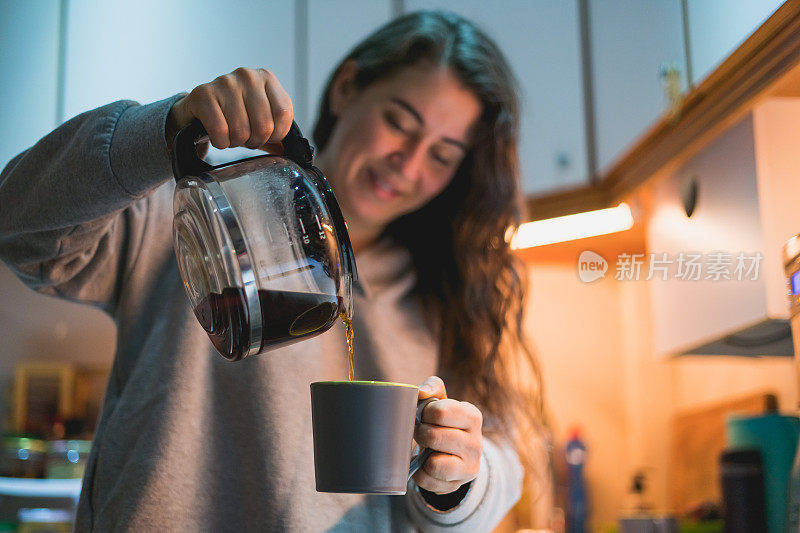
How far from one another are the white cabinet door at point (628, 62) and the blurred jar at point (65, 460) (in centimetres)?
109

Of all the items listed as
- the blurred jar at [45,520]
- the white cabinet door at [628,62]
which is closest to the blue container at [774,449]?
the white cabinet door at [628,62]

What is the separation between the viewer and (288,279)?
0.60 m

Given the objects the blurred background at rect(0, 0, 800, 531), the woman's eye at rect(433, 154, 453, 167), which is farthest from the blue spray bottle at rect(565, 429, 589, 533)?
the woman's eye at rect(433, 154, 453, 167)

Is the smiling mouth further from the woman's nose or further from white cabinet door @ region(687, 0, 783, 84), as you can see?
white cabinet door @ region(687, 0, 783, 84)

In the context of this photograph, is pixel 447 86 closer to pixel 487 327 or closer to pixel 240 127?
pixel 487 327

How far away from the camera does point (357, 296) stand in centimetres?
98

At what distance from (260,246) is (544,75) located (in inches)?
42.7

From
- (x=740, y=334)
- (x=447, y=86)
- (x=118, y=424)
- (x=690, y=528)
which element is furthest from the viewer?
(x=690, y=528)

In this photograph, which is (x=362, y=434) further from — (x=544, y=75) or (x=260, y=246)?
(x=544, y=75)

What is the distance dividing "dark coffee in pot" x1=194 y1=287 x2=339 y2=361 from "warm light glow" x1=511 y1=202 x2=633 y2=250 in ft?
2.73

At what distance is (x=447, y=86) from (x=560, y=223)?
0.75m

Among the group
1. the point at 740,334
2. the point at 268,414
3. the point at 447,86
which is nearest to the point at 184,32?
the point at 447,86

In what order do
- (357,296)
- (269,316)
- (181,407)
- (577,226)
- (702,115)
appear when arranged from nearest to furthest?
(269,316) < (181,407) < (357,296) < (702,115) < (577,226)

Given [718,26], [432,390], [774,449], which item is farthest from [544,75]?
[432,390]
